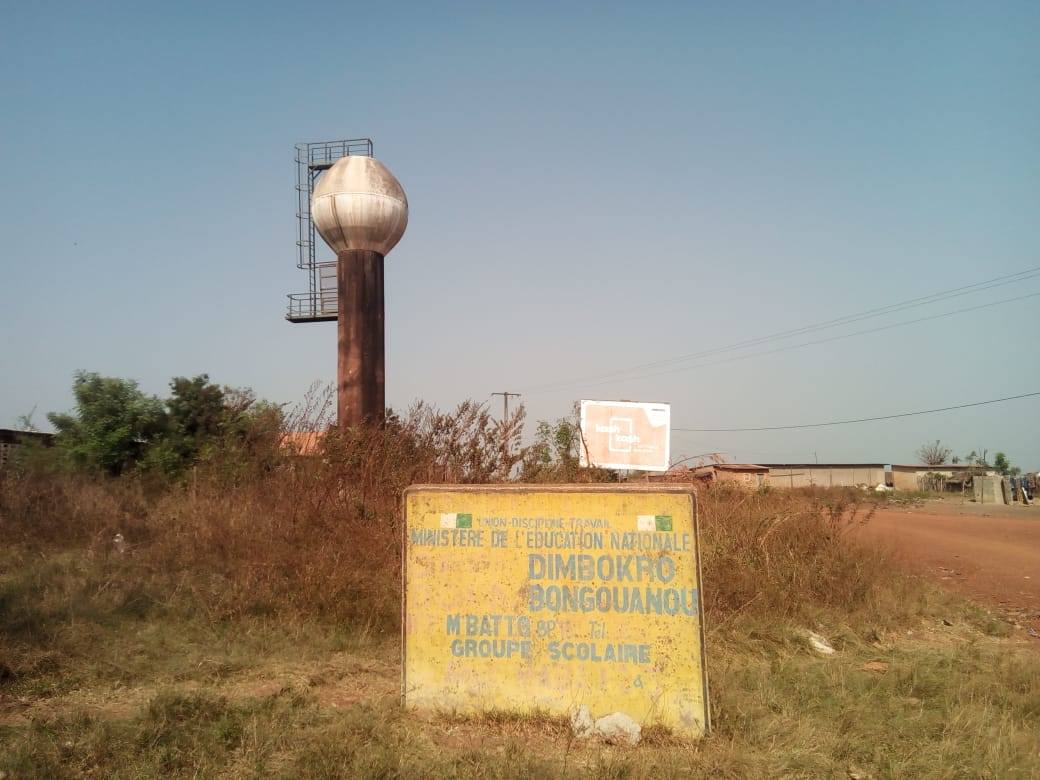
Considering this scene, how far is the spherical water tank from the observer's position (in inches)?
566

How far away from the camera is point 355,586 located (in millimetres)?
6672

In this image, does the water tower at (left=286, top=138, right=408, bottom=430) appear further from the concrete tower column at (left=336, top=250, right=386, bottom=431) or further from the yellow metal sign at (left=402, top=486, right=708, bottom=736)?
the yellow metal sign at (left=402, top=486, right=708, bottom=736)

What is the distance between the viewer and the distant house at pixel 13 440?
12.9 meters

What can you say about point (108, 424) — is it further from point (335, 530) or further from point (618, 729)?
point (618, 729)

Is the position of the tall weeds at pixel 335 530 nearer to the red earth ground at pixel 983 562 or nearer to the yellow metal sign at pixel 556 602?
the red earth ground at pixel 983 562

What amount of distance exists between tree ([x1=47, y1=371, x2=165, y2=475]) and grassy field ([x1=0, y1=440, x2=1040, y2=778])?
276 cm

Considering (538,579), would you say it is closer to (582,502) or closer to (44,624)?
(582,502)

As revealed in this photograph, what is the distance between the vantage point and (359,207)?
14.3 m

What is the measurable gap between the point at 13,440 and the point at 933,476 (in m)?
52.0

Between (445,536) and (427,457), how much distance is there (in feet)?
16.5

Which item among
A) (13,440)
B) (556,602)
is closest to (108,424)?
(13,440)

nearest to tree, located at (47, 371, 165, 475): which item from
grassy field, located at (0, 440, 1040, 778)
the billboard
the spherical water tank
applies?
grassy field, located at (0, 440, 1040, 778)

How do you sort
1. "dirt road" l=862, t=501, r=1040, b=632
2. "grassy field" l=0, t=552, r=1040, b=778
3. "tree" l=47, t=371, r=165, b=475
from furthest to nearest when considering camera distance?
"tree" l=47, t=371, r=165, b=475 < "dirt road" l=862, t=501, r=1040, b=632 < "grassy field" l=0, t=552, r=1040, b=778

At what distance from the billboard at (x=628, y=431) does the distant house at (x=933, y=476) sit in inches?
1336
